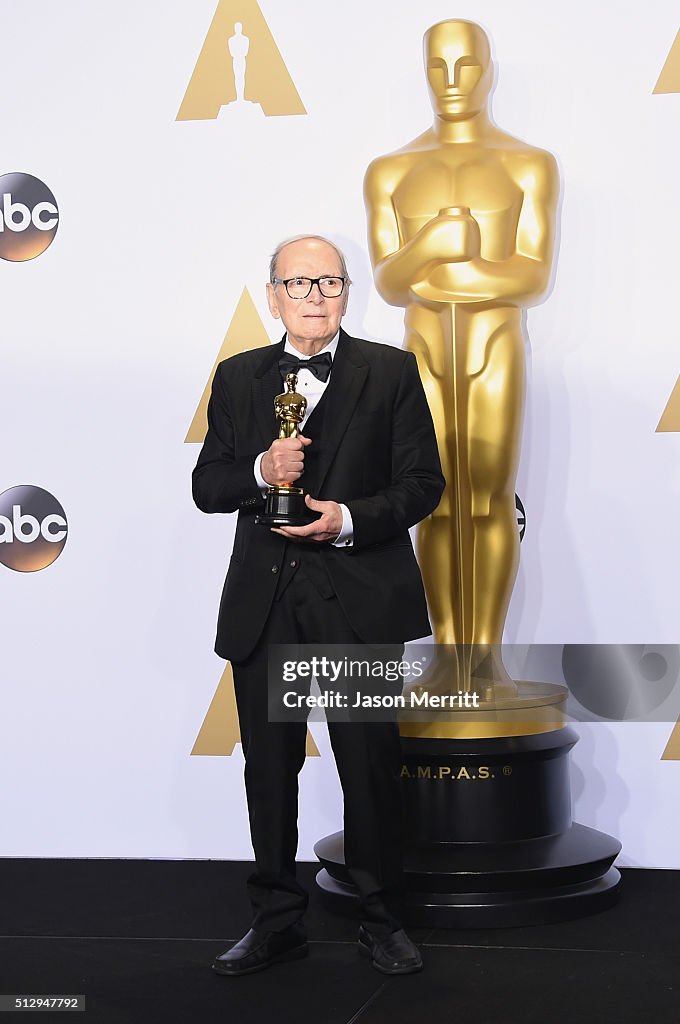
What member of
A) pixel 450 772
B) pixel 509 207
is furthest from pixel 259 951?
pixel 509 207

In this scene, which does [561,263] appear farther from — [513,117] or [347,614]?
[347,614]

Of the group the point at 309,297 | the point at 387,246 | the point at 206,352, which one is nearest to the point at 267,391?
the point at 309,297

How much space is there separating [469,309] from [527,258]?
0.21 m

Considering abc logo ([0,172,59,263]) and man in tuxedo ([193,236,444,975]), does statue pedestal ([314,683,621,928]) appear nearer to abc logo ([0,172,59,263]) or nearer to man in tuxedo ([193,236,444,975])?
man in tuxedo ([193,236,444,975])

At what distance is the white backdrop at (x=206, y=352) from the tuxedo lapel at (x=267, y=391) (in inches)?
46.2

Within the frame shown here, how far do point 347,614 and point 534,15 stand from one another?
6.85ft

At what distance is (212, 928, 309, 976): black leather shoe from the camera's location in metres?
2.73

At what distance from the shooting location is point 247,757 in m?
2.77

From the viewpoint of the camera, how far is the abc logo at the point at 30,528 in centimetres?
410

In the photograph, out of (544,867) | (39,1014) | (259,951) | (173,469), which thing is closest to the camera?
(39,1014)

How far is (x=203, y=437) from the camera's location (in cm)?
402

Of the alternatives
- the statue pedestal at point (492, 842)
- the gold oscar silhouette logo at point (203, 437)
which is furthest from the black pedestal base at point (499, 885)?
the gold oscar silhouette logo at point (203, 437)

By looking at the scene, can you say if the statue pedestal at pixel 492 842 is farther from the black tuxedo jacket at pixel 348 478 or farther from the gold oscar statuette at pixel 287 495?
the gold oscar statuette at pixel 287 495

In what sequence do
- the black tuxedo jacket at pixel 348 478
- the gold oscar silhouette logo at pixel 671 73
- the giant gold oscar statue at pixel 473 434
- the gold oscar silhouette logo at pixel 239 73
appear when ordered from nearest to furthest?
the black tuxedo jacket at pixel 348 478
the giant gold oscar statue at pixel 473 434
the gold oscar silhouette logo at pixel 671 73
the gold oscar silhouette logo at pixel 239 73
